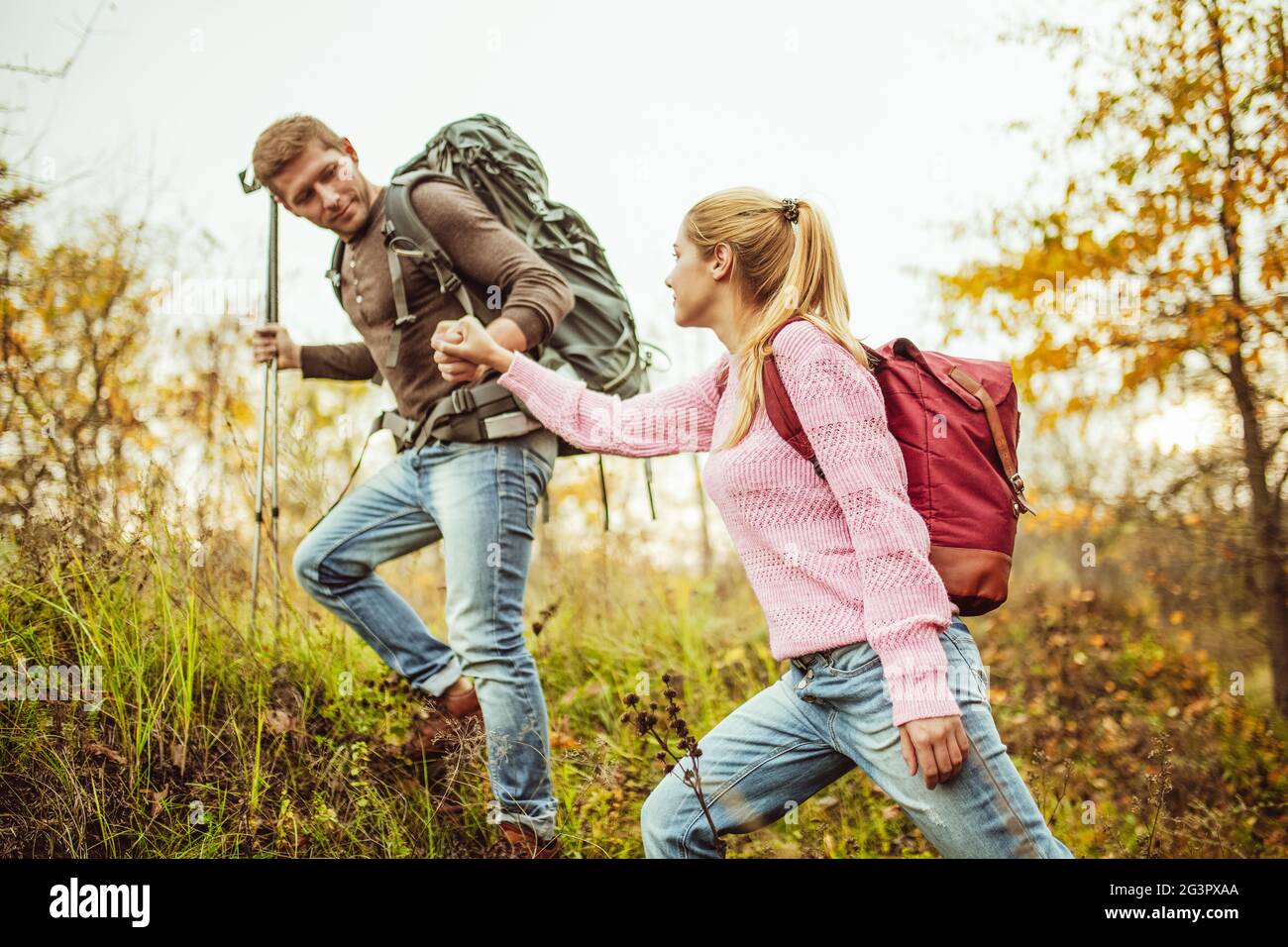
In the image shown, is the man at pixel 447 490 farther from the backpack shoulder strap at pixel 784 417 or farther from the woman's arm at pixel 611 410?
the backpack shoulder strap at pixel 784 417

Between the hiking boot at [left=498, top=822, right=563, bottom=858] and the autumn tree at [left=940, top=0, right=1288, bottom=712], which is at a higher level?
the autumn tree at [left=940, top=0, right=1288, bottom=712]

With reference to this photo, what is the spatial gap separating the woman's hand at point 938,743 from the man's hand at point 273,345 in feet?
7.11

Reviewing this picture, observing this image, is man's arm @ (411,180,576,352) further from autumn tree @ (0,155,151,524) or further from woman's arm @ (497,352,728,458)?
autumn tree @ (0,155,151,524)

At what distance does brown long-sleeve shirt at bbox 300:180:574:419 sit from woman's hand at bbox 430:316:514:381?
94 mm

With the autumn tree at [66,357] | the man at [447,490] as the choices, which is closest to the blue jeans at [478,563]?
the man at [447,490]

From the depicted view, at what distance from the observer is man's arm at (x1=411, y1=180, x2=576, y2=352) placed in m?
2.45

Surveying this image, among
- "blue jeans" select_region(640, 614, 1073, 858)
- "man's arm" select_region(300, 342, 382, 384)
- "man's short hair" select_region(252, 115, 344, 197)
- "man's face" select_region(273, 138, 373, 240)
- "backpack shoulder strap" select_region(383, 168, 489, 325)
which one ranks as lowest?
"blue jeans" select_region(640, 614, 1073, 858)

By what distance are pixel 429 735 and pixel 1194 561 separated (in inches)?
171

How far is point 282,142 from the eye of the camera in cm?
261

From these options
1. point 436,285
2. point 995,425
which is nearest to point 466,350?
point 436,285

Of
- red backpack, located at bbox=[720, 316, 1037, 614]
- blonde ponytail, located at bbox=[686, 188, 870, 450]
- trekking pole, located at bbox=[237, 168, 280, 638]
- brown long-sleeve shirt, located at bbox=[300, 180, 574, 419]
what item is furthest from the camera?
trekking pole, located at bbox=[237, 168, 280, 638]

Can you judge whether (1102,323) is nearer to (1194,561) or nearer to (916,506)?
(1194,561)

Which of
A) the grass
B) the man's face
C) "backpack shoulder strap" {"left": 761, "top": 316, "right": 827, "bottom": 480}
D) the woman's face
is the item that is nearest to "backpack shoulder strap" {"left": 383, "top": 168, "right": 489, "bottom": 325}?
the man's face

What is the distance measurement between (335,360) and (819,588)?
181cm
